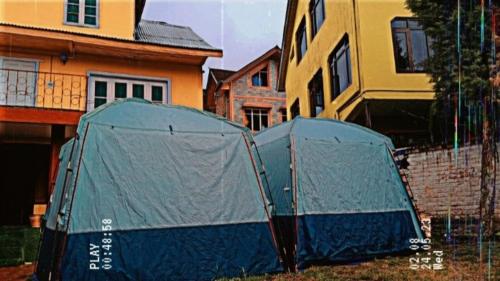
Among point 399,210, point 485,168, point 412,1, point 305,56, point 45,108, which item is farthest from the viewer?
point 305,56

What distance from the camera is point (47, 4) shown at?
8.42 meters

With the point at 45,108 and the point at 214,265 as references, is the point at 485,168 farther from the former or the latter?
the point at 45,108

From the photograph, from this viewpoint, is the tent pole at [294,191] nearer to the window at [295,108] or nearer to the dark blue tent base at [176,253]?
the dark blue tent base at [176,253]

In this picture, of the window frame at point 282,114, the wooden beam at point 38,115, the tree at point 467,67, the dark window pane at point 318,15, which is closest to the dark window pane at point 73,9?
the wooden beam at point 38,115

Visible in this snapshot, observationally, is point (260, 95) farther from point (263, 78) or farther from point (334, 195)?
point (334, 195)

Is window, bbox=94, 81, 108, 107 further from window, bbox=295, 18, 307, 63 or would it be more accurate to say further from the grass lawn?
window, bbox=295, 18, 307, 63

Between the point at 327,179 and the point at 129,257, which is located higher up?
the point at 327,179

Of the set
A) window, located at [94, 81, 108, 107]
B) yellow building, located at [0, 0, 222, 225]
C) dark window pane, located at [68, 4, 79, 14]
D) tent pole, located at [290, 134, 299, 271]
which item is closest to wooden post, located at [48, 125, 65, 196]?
yellow building, located at [0, 0, 222, 225]

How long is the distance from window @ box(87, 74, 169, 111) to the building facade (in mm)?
6516

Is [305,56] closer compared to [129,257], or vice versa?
[129,257]

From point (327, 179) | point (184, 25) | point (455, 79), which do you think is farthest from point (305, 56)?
point (327, 179)

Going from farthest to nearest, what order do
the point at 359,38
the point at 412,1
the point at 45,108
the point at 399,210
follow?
the point at 359,38 < the point at 45,108 < the point at 412,1 < the point at 399,210

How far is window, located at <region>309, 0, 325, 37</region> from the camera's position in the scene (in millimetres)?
10617

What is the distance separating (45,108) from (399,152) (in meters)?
7.16
